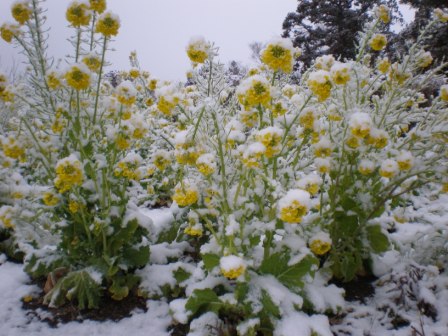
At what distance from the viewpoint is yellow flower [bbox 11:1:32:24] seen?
175 centimetres

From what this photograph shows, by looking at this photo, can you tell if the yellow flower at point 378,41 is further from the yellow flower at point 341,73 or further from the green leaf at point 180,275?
the green leaf at point 180,275

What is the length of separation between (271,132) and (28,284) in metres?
1.93

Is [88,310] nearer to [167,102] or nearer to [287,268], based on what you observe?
[287,268]

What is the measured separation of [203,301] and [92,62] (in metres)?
1.40

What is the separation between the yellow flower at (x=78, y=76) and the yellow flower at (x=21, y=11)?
48cm

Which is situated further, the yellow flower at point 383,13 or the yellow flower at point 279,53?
the yellow flower at point 383,13

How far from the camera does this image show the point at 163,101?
61.2 inches

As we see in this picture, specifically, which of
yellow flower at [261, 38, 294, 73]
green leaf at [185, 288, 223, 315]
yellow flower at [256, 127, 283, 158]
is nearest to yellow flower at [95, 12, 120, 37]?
yellow flower at [261, 38, 294, 73]

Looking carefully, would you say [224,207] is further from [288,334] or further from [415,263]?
[415,263]

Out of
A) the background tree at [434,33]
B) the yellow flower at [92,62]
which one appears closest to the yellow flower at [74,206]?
the yellow flower at [92,62]

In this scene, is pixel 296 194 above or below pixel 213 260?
above

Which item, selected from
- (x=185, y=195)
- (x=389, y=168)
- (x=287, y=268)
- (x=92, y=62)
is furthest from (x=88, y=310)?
(x=389, y=168)

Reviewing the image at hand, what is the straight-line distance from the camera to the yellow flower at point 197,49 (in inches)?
63.9

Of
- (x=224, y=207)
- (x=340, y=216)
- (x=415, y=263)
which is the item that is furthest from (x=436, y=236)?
(x=224, y=207)
